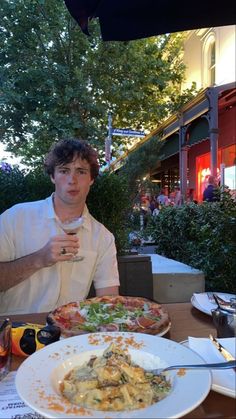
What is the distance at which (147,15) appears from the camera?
76.0 inches

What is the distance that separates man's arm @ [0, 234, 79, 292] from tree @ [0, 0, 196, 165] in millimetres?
7695

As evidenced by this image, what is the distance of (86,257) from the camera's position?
6.48ft

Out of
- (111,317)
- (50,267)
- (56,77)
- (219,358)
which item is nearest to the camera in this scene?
(219,358)

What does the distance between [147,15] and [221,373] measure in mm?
1783

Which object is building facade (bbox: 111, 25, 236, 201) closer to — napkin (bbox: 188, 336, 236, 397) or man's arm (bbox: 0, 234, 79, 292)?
man's arm (bbox: 0, 234, 79, 292)

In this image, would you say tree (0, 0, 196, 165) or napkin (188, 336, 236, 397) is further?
tree (0, 0, 196, 165)

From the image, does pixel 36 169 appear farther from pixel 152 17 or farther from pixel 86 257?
pixel 152 17

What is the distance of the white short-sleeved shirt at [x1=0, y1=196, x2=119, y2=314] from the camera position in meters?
1.87

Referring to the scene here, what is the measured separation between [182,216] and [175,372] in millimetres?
3856

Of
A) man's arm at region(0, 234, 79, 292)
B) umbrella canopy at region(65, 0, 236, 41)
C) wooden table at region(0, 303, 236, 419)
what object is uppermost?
umbrella canopy at region(65, 0, 236, 41)

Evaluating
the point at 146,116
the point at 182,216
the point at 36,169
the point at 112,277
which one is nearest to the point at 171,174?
the point at 146,116


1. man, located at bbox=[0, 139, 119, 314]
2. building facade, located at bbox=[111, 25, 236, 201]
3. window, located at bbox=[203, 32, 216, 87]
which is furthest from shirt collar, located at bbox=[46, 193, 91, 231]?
window, located at bbox=[203, 32, 216, 87]

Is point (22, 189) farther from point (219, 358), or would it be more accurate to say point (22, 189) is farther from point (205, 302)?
point (219, 358)

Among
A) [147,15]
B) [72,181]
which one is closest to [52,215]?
→ [72,181]
